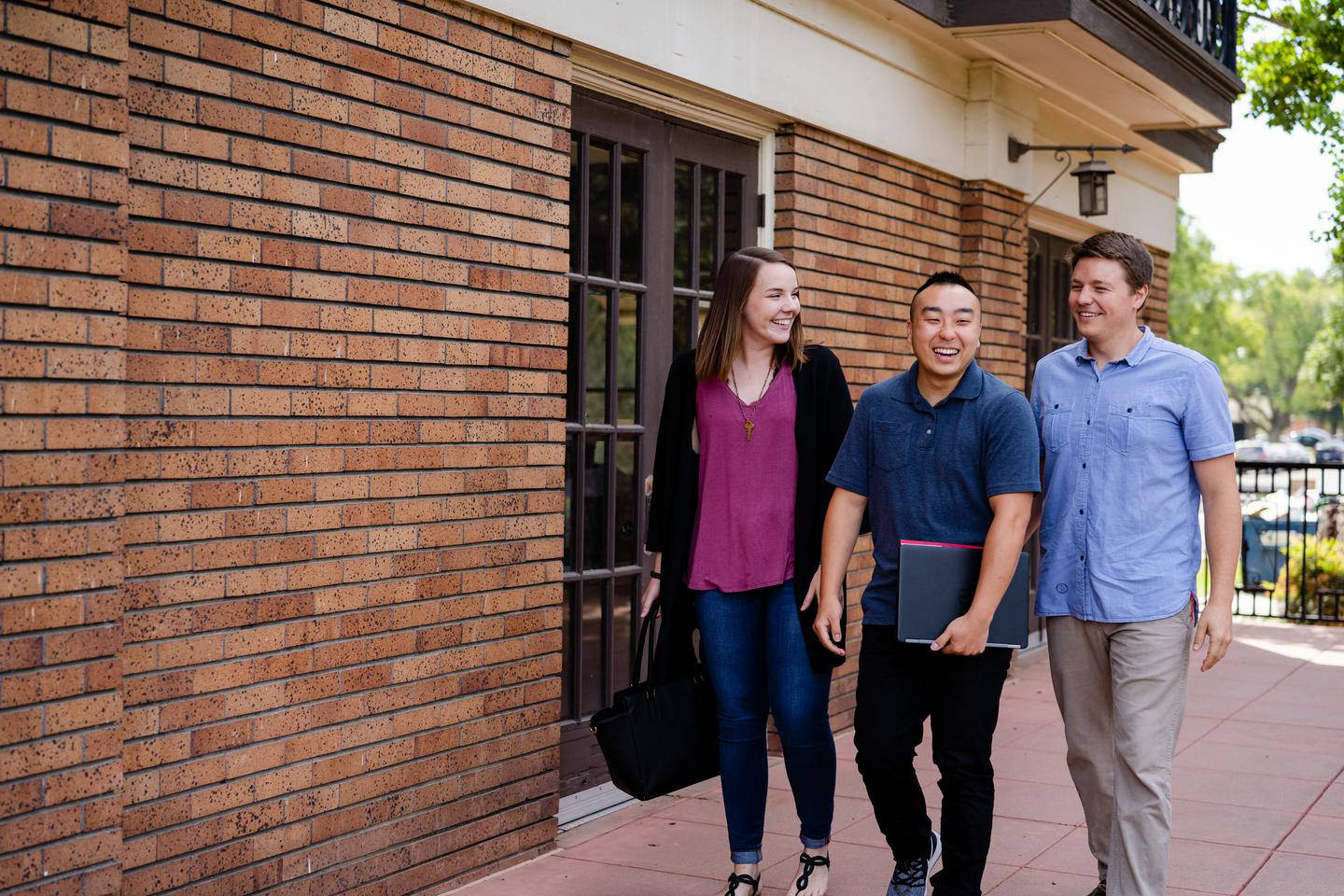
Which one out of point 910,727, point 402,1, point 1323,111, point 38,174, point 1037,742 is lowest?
point 1037,742

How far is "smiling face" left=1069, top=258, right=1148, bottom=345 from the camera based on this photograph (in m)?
4.00

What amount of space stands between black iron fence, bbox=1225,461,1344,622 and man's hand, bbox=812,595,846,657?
8.31 m

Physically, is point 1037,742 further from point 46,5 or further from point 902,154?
point 46,5

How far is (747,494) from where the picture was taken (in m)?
4.21

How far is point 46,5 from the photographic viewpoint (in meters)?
2.99

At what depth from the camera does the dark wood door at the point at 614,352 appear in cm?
539

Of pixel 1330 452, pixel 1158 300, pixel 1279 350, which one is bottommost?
pixel 1330 452

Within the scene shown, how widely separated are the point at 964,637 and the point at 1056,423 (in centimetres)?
76

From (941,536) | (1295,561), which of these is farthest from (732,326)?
(1295,561)

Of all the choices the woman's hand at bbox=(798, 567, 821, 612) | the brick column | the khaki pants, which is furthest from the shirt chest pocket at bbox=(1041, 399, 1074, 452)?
the brick column

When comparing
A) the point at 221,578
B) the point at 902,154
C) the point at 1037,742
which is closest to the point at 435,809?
the point at 221,578

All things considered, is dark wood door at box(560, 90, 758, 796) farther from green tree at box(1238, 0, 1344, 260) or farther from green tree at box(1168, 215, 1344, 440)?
green tree at box(1168, 215, 1344, 440)

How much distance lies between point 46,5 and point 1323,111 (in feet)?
→ 43.7

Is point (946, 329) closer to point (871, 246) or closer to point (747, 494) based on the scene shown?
point (747, 494)
